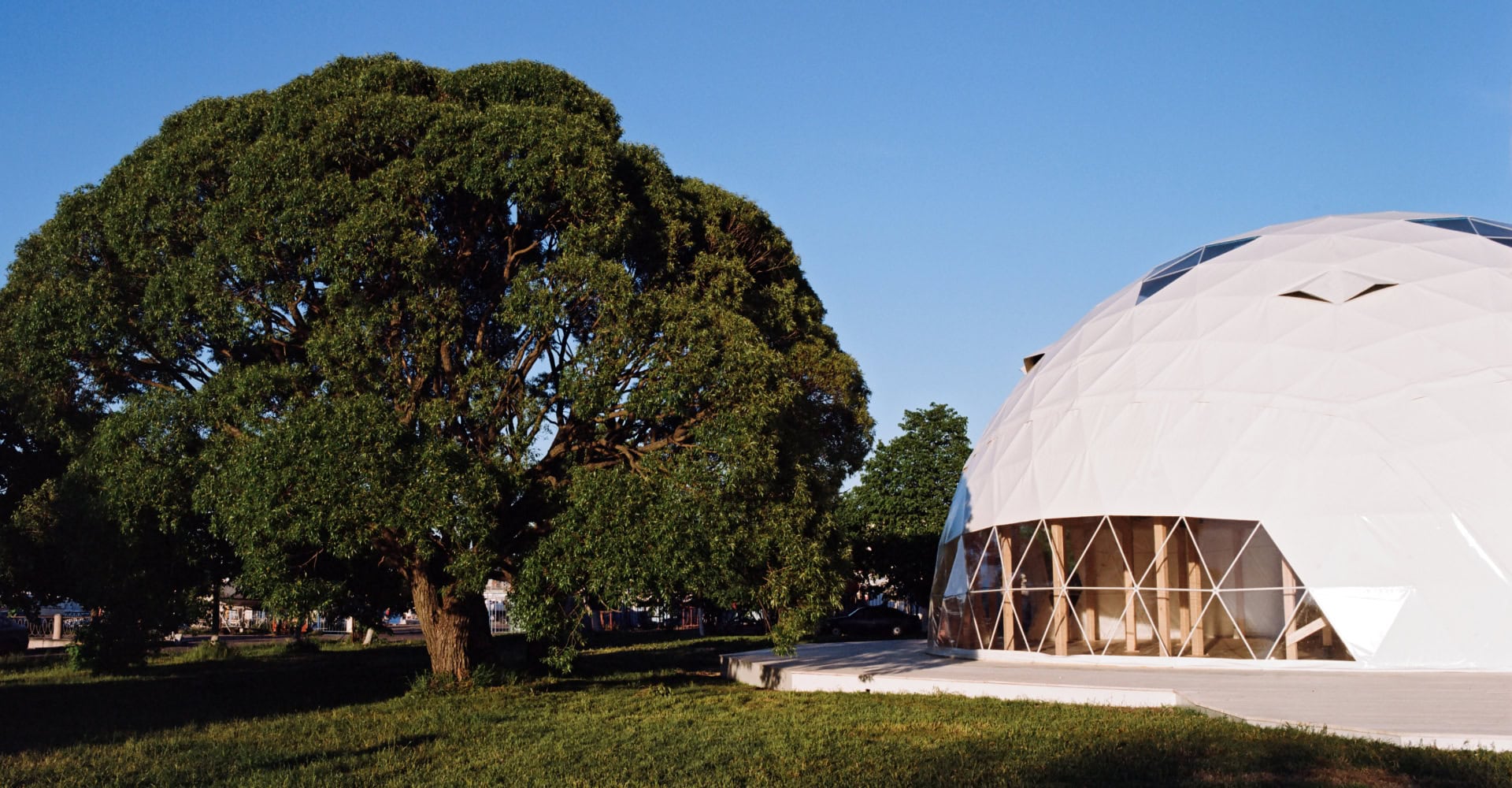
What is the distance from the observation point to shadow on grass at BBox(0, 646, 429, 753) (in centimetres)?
1514

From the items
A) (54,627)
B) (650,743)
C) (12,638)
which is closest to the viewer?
(650,743)

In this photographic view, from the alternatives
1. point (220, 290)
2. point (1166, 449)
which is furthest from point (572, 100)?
point (1166, 449)

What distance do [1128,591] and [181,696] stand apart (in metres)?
16.6

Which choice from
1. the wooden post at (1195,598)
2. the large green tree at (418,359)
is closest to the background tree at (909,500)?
the wooden post at (1195,598)

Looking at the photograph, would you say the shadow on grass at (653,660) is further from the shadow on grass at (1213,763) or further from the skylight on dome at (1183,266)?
the skylight on dome at (1183,266)

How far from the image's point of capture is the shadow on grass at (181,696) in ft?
49.7

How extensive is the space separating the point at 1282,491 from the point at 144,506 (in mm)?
18306

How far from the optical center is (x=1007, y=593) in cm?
2241

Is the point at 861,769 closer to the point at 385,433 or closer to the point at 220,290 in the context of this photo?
the point at 385,433

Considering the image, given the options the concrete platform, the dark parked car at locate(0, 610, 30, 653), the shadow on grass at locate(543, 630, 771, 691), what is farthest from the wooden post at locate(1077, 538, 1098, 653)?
the dark parked car at locate(0, 610, 30, 653)

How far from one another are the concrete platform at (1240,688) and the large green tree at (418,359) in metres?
2.52

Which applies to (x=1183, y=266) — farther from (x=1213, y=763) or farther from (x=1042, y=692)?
(x=1213, y=763)

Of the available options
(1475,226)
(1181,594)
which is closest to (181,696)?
(1181,594)

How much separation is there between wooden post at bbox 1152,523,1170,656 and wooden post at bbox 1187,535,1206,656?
0.39 m
